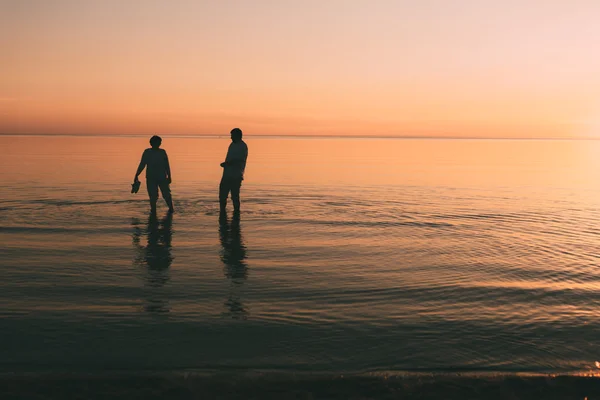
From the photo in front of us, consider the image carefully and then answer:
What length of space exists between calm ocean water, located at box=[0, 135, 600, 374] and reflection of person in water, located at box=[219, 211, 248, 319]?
0.04 m

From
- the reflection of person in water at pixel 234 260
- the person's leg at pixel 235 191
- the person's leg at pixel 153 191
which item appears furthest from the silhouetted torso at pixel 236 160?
the person's leg at pixel 153 191

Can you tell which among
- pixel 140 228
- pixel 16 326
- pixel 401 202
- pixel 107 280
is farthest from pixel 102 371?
pixel 401 202

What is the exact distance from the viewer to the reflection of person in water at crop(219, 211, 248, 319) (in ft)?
22.0

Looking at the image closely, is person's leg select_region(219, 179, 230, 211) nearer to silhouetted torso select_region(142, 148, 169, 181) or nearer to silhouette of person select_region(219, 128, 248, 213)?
silhouette of person select_region(219, 128, 248, 213)

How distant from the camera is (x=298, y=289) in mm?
7652

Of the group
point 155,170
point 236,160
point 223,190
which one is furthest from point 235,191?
point 155,170

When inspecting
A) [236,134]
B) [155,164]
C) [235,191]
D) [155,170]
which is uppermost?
[236,134]

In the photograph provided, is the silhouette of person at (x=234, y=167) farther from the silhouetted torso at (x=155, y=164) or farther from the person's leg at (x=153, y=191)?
the person's leg at (x=153, y=191)

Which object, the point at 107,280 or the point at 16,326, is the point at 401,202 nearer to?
the point at 107,280

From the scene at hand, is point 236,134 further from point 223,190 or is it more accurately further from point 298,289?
point 298,289

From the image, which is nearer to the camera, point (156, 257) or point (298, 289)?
point (298, 289)

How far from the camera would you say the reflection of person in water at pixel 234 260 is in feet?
22.0

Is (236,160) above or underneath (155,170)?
above

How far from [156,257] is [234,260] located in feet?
4.65
